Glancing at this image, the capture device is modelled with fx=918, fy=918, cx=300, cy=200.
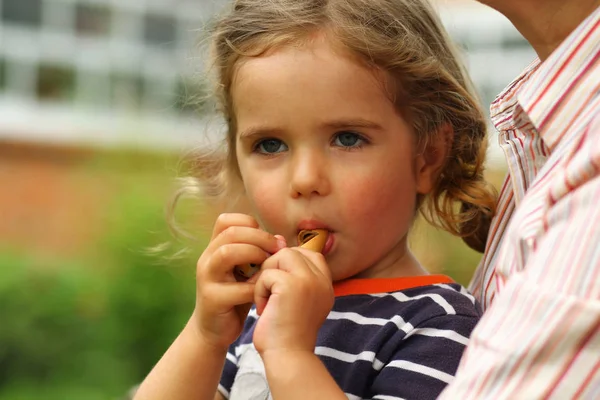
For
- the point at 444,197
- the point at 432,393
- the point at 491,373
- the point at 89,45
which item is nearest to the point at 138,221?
the point at 444,197

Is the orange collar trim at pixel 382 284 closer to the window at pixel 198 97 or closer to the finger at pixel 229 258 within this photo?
the finger at pixel 229 258

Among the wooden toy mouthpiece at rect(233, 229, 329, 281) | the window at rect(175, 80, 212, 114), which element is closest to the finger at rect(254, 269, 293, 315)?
the wooden toy mouthpiece at rect(233, 229, 329, 281)

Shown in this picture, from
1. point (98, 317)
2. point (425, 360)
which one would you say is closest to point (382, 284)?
point (425, 360)

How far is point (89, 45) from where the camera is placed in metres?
12.5

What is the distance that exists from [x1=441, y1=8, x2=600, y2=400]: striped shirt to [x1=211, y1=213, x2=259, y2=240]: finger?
563mm

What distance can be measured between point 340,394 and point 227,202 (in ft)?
3.62

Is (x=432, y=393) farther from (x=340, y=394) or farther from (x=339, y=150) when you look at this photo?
(x=339, y=150)

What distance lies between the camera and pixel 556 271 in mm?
1109

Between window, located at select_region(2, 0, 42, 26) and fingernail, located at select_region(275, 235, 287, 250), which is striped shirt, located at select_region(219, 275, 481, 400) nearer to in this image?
fingernail, located at select_region(275, 235, 287, 250)

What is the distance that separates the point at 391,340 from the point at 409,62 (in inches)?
24.1

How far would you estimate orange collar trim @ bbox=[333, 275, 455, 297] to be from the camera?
187 centimetres

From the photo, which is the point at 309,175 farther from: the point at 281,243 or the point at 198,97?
the point at 198,97

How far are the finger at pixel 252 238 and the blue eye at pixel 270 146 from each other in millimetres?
235

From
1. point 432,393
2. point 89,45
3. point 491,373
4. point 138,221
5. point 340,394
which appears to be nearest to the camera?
point 491,373
